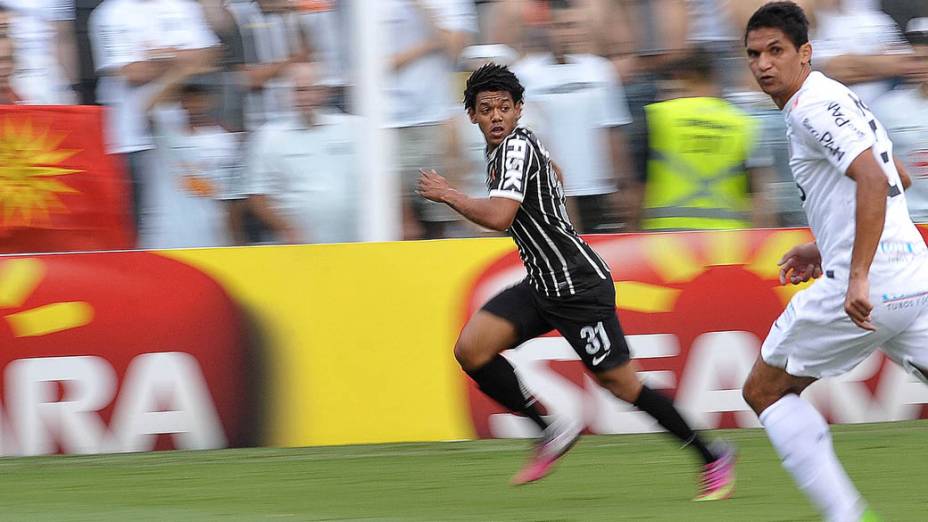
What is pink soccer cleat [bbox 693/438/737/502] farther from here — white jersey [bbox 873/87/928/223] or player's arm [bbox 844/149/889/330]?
white jersey [bbox 873/87/928/223]

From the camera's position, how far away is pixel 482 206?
19.8 ft

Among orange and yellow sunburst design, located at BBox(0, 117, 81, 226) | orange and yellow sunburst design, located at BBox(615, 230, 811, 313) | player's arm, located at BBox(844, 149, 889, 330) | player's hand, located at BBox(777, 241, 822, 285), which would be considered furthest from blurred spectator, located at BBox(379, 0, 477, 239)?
player's arm, located at BBox(844, 149, 889, 330)

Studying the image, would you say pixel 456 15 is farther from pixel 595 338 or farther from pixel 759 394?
pixel 759 394

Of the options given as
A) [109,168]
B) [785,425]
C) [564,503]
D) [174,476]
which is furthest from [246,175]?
[785,425]

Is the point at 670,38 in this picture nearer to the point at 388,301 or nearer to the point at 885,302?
the point at 388,301

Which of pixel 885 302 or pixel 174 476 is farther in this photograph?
pixel 174 476

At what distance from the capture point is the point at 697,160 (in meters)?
8.33

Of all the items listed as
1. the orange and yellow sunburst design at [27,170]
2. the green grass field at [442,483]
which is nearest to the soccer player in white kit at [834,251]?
the green grass field at [442,483]

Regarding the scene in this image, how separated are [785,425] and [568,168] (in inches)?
145

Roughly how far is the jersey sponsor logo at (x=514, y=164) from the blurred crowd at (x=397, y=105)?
6.80 feet

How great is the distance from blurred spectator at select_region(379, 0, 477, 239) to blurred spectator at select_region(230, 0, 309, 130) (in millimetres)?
573

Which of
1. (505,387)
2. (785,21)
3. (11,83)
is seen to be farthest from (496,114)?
(11,83)

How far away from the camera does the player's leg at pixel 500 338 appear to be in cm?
660

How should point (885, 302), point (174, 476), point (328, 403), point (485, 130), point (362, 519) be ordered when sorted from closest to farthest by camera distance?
point (885, 302), point (362, 519), point (485, 130), point (174, 476), point (328, 403)
